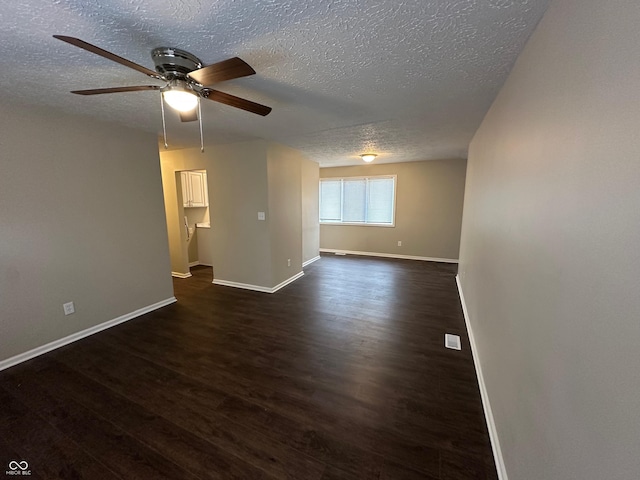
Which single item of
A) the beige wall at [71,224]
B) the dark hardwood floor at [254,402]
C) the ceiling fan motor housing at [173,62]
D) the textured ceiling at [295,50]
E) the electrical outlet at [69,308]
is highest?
the textured ceiling at [295,50]

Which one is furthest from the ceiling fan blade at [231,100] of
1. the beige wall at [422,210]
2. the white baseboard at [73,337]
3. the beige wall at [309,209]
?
the beige wall at [422,210]

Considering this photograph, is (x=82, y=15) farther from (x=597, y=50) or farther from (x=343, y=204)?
(x=343, y=204)

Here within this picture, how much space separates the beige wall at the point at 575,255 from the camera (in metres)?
0.59

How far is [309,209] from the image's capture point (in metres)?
5.58

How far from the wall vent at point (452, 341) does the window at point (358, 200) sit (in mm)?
3807

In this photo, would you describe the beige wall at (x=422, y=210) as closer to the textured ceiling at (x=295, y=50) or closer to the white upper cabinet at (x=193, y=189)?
the textured ceiling at (x=295, y=50)

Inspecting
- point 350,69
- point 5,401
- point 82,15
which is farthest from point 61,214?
point 350,69

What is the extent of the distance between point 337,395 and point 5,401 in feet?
8.05

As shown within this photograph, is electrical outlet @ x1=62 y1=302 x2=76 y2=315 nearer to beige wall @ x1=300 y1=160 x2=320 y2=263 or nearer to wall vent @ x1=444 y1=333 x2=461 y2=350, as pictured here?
beige wall @ x1=300 y1=160 x2=320 y2=263

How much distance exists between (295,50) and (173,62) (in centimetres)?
72

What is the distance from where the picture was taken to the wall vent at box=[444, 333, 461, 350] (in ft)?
8.29

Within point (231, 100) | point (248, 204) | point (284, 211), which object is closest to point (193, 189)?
point (248, 204)

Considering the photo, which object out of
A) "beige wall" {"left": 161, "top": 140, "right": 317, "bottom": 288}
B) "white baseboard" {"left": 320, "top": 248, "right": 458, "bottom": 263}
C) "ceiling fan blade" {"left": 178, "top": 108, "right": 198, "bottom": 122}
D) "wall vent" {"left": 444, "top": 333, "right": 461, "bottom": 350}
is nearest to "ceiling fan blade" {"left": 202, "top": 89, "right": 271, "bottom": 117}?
"ceiling fan blade" {"left": 178, "top": 108, "right": 198, "bottom": 122}

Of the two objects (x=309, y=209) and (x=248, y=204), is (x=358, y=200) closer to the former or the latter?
(x=309, y=209)
